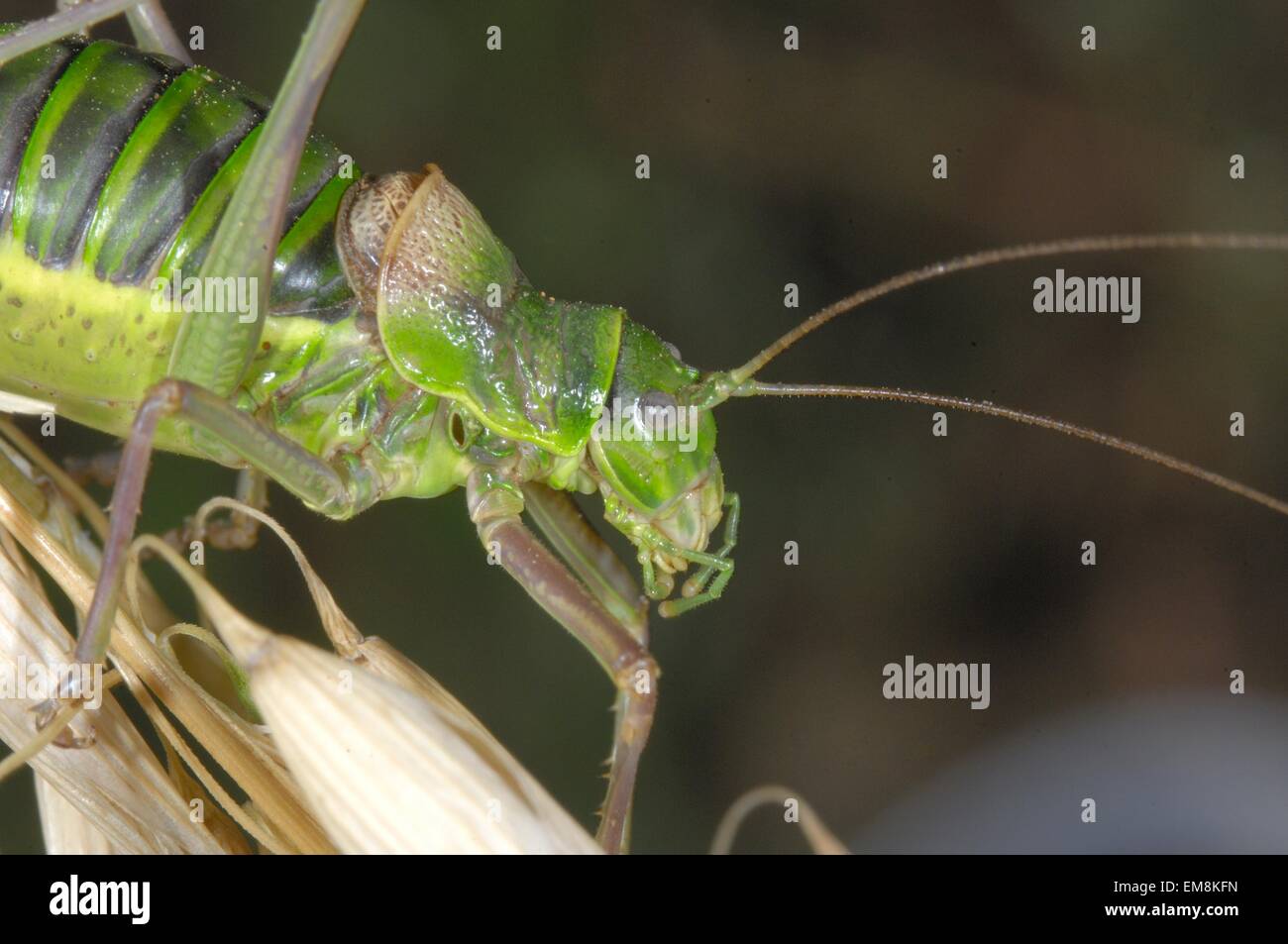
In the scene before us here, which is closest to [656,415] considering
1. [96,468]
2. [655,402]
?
[655,402]

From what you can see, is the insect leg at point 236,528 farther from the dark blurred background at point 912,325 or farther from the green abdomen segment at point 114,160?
the dark blurred background at point 912,325

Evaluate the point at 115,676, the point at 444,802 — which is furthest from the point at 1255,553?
the point at 115,676

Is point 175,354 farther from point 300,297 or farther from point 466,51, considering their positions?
point 466,51

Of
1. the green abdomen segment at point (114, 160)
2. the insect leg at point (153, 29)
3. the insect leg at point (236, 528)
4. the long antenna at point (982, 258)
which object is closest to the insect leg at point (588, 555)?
the long antenna at point (982, 258)
